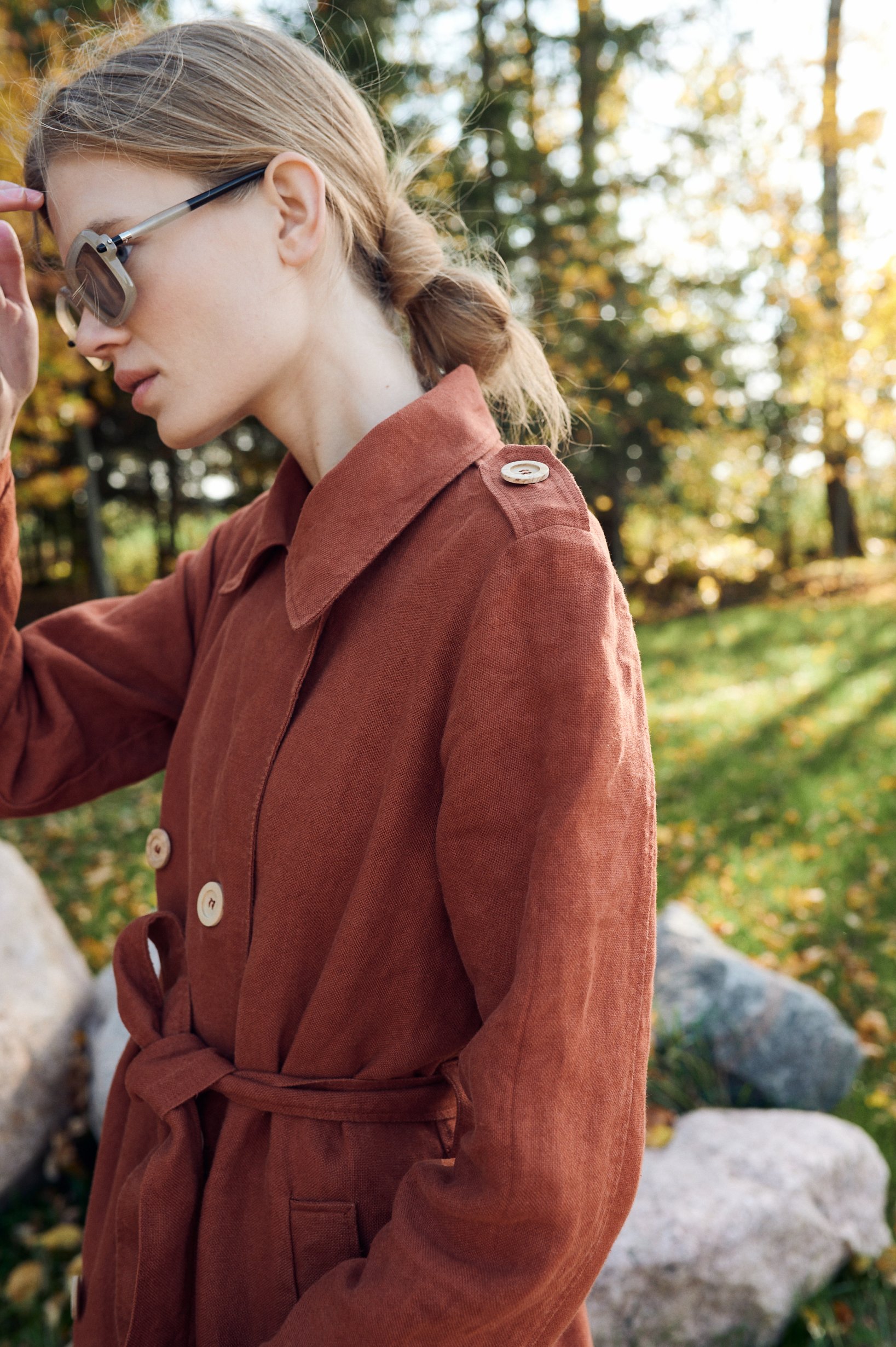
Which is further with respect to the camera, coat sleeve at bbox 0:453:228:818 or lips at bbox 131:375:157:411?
coat sleeve at bbox 0:453:228:818

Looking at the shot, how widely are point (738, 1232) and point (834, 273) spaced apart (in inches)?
523

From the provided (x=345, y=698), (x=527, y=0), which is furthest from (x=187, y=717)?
(x=527, y=0)

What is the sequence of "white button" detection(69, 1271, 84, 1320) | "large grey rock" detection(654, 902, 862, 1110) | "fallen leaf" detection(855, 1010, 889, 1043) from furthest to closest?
"fallen leaf" detection(855, 1010, 889, 1043)
"large grey rock" detection(654, 902, 862, 1110)
"white button" detection(69, 1271, 84, 1320)

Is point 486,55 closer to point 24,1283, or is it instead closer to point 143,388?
point 143,388

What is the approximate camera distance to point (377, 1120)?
1.18m

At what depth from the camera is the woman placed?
0.96 metres

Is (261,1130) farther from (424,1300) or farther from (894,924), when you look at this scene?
(894,924)

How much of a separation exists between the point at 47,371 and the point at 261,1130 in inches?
294

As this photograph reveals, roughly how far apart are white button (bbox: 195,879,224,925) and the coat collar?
36cm

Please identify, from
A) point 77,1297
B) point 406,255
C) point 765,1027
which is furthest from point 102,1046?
point 406,255

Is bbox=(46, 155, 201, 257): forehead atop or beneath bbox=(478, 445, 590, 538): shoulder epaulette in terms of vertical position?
atop

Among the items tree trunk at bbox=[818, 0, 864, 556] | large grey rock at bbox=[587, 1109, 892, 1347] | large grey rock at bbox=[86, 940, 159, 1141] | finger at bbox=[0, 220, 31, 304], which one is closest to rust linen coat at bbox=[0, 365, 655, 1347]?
finger at bbox=[0, 220, 31, 304]

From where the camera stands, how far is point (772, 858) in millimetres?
5164

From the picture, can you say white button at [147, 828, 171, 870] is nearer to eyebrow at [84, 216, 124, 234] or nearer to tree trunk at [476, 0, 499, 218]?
eyebrow at [84, 216, 124, 234]
